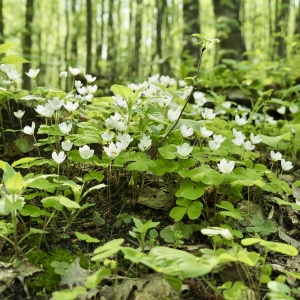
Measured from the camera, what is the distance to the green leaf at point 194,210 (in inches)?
97.2

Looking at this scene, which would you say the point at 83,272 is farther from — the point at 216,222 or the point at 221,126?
the point at 221,126

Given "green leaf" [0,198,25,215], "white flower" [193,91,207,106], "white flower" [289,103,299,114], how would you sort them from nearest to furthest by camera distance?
1. "green leaf" [0,198,25,215]
2. "white flower" [193,91,207,106]
3. "white flower" [289,103,299,114]

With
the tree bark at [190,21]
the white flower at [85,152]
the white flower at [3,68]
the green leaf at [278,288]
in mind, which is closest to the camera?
the green leaf at [278,288]

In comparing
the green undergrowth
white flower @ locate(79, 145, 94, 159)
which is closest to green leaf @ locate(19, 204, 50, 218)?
the green undergrowth

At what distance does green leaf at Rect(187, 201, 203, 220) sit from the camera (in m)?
2.47

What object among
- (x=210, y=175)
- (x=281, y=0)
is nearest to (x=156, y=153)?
(x=210, y=175)

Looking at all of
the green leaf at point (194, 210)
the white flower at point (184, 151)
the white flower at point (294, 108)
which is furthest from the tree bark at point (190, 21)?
the green leaf at point (194, 210)

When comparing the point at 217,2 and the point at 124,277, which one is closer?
the point at 124,277

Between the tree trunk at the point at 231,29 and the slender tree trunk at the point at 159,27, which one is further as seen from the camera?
the slender tree trunk at the point at 159,27

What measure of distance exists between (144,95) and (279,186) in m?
1.58

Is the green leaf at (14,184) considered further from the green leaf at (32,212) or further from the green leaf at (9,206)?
the green leaf at (32,212)

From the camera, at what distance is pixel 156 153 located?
3086mm

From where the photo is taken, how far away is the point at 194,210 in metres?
2.51

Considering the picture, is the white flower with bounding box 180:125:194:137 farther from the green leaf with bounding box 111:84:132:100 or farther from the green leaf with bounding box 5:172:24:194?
the green leaf with bounding box 5:172:24:194
